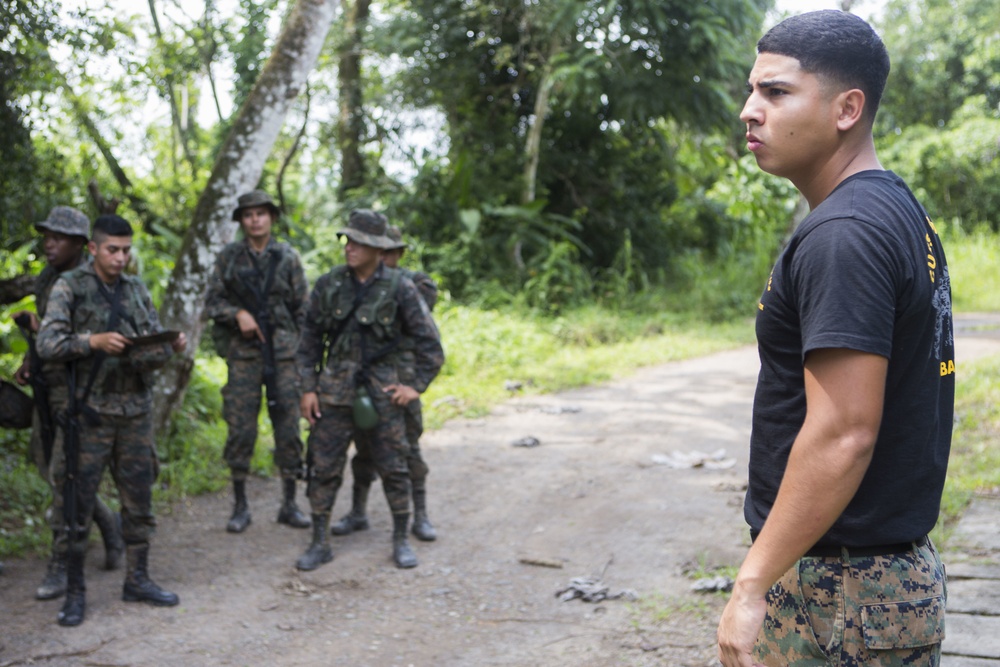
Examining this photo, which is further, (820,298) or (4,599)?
(4,599)

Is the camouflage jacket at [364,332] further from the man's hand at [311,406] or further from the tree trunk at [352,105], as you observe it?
the tree trunk at [352,105]

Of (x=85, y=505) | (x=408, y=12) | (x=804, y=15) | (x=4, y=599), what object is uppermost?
(x=408, y=12)

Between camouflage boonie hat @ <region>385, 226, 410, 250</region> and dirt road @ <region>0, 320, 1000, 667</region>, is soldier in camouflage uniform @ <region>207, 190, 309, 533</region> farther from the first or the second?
camouflage boonie hat @ <region>385, 226, 410, 250</region>

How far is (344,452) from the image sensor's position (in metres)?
5.93

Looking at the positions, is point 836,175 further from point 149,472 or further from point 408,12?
point 408,12

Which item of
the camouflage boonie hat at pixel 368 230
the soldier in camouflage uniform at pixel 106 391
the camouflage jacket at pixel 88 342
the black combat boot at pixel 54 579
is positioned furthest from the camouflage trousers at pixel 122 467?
the camouflage boonie hat at pixel 368 230

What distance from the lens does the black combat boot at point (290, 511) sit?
6625mm

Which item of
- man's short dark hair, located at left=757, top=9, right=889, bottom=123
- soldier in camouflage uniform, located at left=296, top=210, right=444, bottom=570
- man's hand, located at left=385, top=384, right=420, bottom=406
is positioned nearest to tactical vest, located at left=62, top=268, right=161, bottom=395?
soldier in camouflage uniform, located at left=296, top=210, right=444, bottom=570

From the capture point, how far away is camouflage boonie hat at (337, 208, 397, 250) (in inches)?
226

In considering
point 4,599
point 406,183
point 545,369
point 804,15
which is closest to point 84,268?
point 4,599

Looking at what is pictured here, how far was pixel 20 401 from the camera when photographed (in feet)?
18.3

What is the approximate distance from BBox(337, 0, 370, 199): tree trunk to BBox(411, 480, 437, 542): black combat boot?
10.1m

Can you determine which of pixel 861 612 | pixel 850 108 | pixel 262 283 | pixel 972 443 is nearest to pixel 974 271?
pixel 972 443

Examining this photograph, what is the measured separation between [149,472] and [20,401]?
0.98 metres
